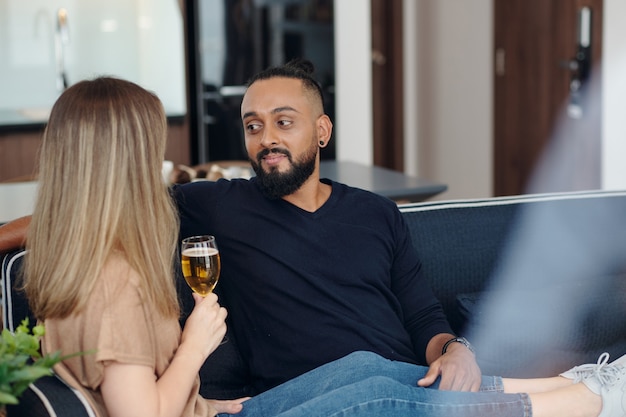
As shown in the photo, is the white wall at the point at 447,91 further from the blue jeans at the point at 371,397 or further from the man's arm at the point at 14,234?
the man's arm at the point at 14,234

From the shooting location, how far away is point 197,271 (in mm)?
1688

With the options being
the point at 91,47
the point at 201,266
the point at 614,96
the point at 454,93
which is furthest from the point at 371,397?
the point at 454,93

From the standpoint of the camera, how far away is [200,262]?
1.68 meters

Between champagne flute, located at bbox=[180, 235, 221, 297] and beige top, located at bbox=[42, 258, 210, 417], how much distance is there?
6.3 inches

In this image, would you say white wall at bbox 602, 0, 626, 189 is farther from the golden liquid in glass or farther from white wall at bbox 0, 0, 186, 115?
the golden liquid in glass

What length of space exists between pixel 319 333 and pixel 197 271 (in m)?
0.45

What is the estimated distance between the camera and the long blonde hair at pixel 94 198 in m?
1.48

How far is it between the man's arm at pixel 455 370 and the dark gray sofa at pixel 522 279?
31cm

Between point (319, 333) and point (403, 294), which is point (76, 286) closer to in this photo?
point (319, 333)

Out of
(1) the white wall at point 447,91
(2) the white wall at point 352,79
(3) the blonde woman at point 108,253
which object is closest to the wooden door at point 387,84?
(1) the white wall at point 447,91

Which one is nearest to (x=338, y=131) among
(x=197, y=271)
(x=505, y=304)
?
(x=505, y=304)

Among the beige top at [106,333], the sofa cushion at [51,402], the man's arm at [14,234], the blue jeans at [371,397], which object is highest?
the man's arm at [14,234]

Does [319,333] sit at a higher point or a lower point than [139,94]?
lower

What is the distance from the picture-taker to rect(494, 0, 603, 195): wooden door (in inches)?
172
